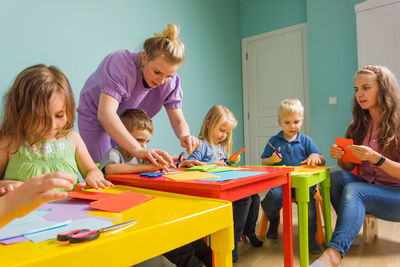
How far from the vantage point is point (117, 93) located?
3.98ft

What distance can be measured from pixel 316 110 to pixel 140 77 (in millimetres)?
2681

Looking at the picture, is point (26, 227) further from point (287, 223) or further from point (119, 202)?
point (287, 223)

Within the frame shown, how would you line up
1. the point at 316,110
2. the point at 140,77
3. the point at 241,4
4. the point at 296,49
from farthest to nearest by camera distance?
the point at 241,4 < the point at 296,49 < the point at 316,110 < the point at 140,77

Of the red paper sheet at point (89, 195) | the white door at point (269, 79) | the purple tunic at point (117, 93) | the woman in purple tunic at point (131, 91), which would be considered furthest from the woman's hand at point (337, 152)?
the white door at point (269, 79)

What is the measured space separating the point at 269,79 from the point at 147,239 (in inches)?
151

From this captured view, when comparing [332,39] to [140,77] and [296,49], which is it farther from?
[140,77]

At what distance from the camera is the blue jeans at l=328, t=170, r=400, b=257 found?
117 cm

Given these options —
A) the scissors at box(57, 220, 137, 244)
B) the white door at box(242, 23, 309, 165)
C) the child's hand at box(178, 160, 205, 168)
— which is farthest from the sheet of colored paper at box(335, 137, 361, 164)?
the white door at box(242, 23, 309, 165)

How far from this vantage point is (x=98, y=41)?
244cm

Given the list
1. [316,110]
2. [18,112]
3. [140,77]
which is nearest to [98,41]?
[140,77]

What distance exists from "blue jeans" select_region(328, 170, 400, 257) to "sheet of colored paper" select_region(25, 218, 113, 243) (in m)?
1.01

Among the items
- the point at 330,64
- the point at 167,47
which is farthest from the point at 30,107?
the point at 330,64

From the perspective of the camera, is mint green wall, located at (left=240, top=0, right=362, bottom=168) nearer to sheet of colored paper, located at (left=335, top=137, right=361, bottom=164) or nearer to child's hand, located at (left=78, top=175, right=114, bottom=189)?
sheet of colored paper, located at (left=335, top=137, right=361, bottom=164)

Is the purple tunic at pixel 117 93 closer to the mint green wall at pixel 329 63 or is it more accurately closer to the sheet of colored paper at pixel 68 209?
the sheet of colored paper at pixel 68 209
